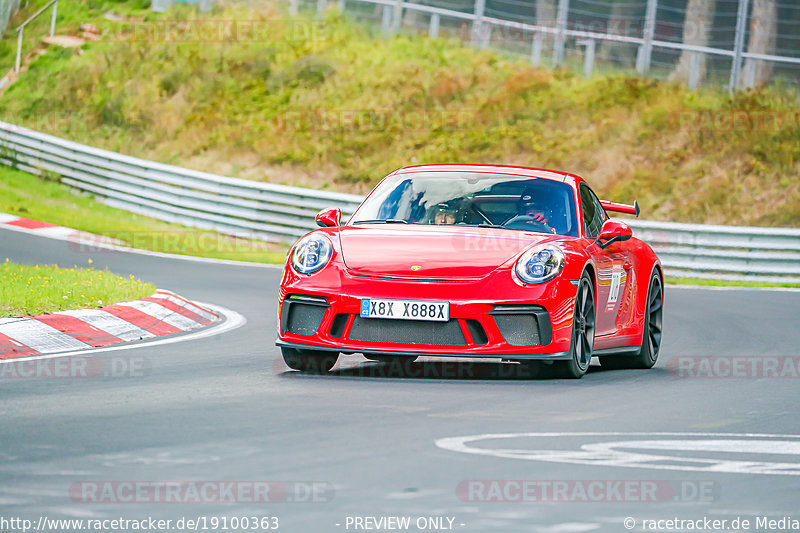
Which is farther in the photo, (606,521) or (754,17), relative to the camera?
(754,17)

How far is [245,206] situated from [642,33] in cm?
1070

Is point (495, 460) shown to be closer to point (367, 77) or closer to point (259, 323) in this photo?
point (259, 323)

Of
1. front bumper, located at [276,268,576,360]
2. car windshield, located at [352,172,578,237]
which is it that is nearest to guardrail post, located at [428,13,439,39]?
car windshield, located at [352,172,578,237]

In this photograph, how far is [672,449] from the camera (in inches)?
254

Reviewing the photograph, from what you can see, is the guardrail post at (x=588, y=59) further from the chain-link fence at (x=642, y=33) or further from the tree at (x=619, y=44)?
the tree at (x=619, y=44)

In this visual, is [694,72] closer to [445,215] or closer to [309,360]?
[445,215]

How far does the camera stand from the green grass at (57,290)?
10.8 metres

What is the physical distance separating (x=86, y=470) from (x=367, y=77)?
30193 mm

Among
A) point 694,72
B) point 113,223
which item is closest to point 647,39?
point 694,72

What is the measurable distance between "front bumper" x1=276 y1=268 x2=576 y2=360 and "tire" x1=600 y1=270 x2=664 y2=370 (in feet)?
5.96

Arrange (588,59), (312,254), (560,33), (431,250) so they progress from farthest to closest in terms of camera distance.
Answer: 1. (588,59)
2. (560,33)
3. (312,254)
4. (431,250)

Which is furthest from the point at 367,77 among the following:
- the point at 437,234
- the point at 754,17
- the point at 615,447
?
the point at 615,447

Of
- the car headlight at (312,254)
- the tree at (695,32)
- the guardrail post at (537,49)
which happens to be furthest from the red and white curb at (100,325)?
the guardrail post at (537,49)

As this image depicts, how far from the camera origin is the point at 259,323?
1266 cm
